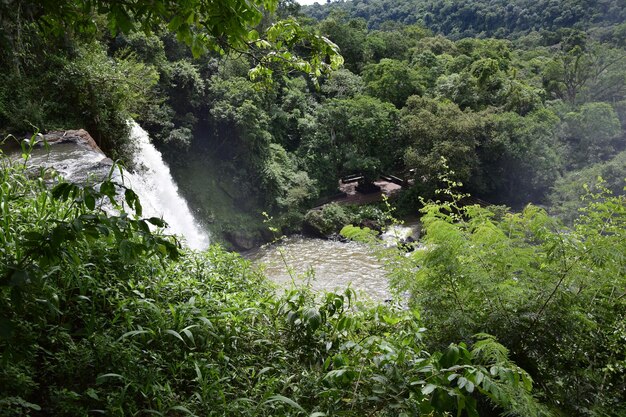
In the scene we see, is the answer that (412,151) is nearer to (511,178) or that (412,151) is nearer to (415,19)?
(511,178)

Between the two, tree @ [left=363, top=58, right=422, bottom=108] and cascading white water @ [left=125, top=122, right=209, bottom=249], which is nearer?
cascading white water @ [left=125, top=122, right=209, bottom=249]

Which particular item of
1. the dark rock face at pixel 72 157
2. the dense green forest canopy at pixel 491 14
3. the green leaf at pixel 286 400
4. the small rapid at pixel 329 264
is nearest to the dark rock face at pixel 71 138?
the dark rock face at pixel 72 157

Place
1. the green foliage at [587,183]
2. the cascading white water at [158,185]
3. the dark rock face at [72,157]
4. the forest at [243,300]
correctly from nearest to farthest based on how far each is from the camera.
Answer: the forest at [243,300] → the dark rock face at [72,157] → the cascading white water at [158,185] → the green foliage at [587,183]

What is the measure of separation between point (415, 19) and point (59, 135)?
6806 centimetres

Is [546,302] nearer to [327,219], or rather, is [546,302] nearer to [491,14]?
[327,219]

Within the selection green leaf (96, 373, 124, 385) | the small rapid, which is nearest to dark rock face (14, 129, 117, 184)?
green leaf (96, 373, 124, 385)

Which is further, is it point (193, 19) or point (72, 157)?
point (72, 157)

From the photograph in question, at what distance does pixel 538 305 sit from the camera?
3.00 meters

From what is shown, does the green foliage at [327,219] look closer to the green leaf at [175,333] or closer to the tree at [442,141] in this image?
the tree at [442,141]

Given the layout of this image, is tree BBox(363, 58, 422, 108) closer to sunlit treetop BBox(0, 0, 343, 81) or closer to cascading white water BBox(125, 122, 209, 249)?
cascading white water BBox(125, 122, 209, 249)

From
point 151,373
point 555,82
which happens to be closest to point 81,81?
point 151,373

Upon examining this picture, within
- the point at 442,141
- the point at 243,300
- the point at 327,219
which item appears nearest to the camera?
the point at 243,300

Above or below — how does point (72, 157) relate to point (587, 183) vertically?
above

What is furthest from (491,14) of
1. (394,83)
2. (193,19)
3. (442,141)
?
(193,19)
